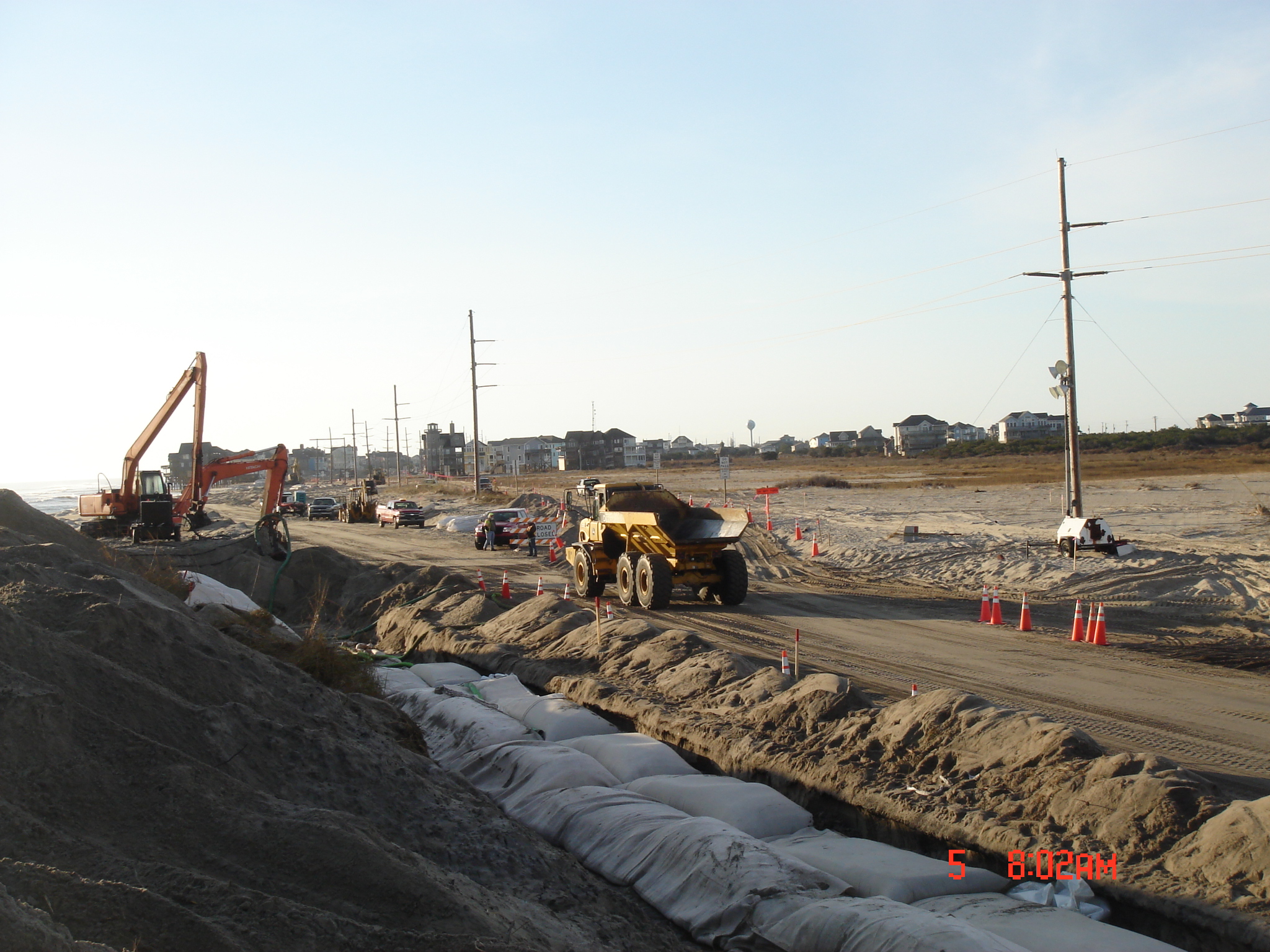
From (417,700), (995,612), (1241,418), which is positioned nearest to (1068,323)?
(995,612)

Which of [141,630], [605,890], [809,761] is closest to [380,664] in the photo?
[141,630]

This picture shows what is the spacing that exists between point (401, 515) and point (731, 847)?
3976cm

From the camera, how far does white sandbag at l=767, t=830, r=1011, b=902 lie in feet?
18.6

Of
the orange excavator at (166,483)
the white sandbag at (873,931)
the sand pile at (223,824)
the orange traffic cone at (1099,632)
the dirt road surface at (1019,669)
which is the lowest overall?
the dirt road surface at (1019,669)

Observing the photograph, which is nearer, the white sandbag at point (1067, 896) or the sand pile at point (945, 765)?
the white sandbag at point (1067, 896)

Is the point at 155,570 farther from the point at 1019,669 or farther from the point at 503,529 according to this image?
the point at 503,529

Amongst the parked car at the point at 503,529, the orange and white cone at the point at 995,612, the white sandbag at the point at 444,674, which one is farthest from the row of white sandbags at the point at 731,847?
the parked car at the point at 503,529

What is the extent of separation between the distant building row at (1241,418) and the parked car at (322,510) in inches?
4329

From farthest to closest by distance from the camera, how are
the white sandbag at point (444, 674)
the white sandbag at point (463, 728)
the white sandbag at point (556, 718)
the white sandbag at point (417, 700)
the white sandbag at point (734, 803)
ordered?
the white sandbag at point (444, 674)
the white sandbag at point (417, 700)
the white sandbag at point (556, 718)
the white sandbag at point (463, 728)
the white sandbag at point (734, 803)

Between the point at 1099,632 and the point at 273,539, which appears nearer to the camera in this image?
the point at 1099,632

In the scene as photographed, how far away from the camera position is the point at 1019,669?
39.8 feet

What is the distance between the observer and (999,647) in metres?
13.6

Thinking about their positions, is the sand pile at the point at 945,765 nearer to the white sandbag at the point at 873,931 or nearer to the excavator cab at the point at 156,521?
the white sandbag at the point at 873,931

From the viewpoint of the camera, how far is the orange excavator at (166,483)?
26094mm
